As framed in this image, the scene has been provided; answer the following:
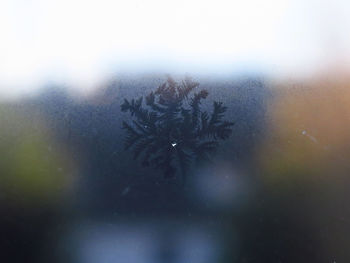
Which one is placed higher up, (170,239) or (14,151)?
(14,151)

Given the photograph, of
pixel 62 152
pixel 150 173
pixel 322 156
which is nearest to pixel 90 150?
pixel 62 152

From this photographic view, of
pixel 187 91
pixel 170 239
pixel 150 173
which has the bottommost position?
pixel 170 239

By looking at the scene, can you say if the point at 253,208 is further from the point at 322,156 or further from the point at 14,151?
the point at 14,151

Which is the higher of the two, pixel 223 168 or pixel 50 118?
pixel 50 118

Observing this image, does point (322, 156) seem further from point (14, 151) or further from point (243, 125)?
point (14, 151)

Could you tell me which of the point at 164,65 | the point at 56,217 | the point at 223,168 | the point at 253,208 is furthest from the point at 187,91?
the point at 56,217

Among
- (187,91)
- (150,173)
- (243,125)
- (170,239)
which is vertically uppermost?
(187,91)
